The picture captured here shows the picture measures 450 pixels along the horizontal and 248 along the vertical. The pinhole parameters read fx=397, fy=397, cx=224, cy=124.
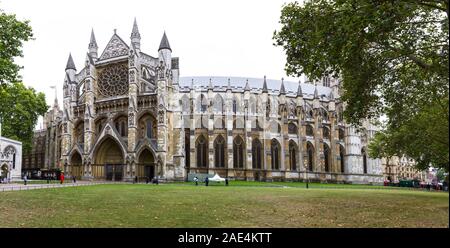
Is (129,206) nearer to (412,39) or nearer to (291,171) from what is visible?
(412,39)

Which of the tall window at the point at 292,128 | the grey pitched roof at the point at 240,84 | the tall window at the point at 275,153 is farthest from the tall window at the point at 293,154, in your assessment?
the grey pitched roof at the point at 240,84

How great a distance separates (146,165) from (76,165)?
11299 mm

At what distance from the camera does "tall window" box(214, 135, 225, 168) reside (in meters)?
64.4

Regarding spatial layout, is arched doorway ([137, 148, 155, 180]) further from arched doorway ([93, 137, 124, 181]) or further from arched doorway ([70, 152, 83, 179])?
arched doorway ([70, 152, 83, 179])

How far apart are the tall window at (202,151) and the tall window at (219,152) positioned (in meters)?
1.62

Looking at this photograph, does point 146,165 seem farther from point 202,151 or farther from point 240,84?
point 240,84

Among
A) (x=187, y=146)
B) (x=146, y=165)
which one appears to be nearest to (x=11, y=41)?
(x=146, y=165)

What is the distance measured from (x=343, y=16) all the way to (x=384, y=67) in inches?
114

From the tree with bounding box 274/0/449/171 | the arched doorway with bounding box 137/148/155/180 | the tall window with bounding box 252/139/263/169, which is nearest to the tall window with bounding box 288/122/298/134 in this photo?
the tall window with bounding box 252/139/263/169

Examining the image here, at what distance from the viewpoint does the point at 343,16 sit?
1427cm

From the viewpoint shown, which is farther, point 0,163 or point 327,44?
point 0,163

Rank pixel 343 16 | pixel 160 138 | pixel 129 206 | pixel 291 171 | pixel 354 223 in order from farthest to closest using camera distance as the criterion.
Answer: pixel 291 171
pixel 160 138
pixel 129 206
pixel 343 16
pixel 354 223

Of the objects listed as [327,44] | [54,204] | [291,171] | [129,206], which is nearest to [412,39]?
[327,44]

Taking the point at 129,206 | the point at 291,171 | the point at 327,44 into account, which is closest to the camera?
the point at 327,44
